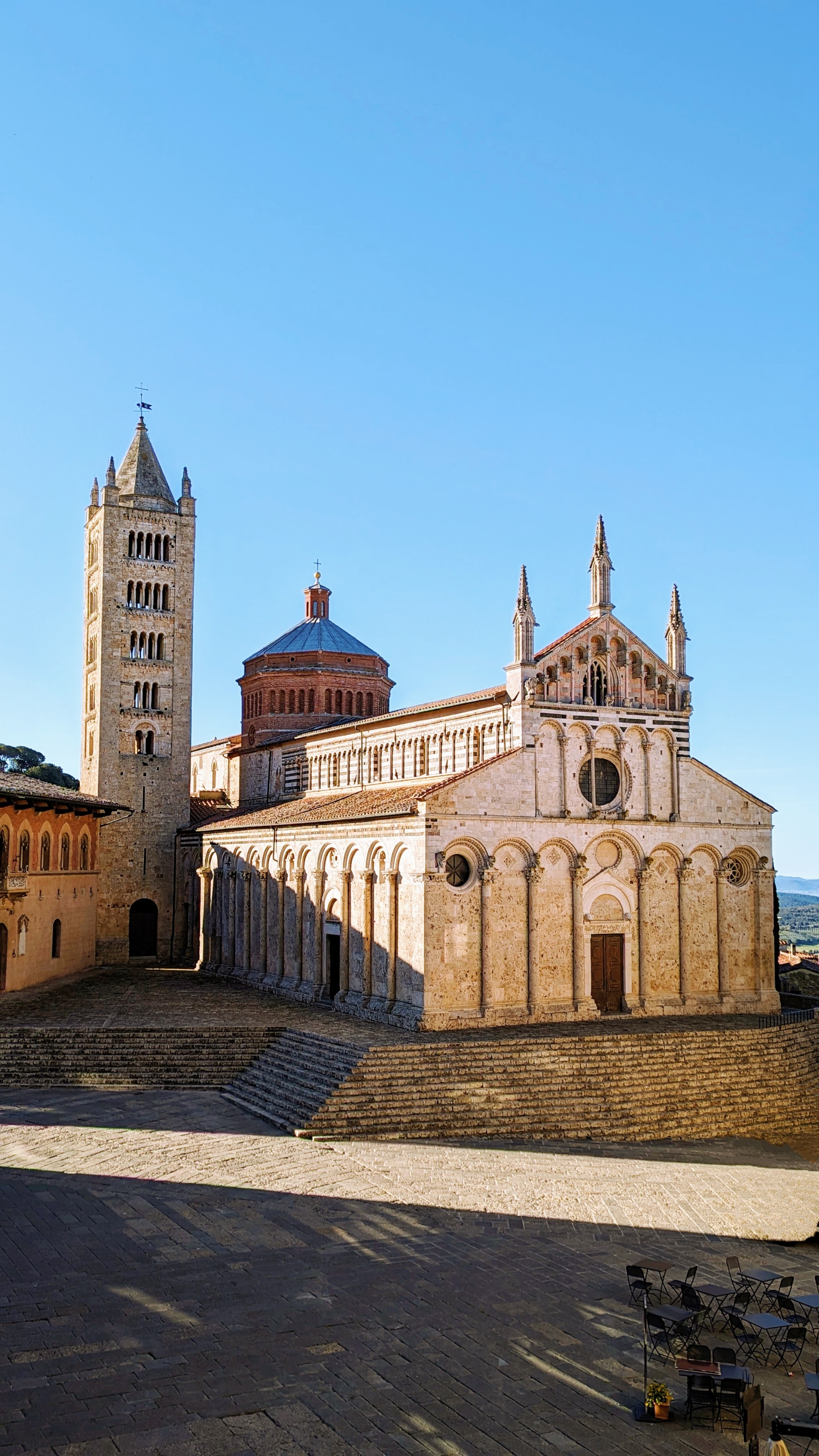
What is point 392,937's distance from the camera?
2969cm

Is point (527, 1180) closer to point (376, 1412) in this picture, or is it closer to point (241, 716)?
point (376, 1412)

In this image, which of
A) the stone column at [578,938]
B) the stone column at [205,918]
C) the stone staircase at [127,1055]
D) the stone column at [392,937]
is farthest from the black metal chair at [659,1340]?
the stone column at [205,918]

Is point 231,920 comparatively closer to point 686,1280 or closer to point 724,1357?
point 686,1280

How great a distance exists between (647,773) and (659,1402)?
2231 cm

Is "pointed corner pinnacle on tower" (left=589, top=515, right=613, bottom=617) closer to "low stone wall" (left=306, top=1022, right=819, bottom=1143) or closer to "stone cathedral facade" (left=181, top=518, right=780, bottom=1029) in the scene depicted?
"stone cathedral facade" (left=181, top=518, right=780, bottom=1029)

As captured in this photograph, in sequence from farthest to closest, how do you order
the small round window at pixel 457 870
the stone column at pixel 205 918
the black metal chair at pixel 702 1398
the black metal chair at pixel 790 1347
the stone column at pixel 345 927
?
the stone column at pixel 205 918, the stone column at pixel 345 927, the small round window at pixel 457 870, the black metal chair at pixel 790 1347, the black metal chair at pixel 702 1398

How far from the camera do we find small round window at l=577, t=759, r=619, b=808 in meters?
32.0

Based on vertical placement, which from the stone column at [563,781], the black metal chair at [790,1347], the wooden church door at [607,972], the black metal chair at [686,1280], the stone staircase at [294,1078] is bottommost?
the black metal chair at [790,1347]

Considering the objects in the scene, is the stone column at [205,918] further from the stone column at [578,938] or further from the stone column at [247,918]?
the stone column at [578,938]

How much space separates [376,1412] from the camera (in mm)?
11875

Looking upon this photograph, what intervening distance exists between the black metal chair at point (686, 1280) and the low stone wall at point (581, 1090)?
322 inches

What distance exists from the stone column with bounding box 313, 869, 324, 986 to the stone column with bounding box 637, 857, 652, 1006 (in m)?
9.45

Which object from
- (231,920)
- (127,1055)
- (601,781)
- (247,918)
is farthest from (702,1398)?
(231,920)

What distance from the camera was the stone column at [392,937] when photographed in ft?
97.1
